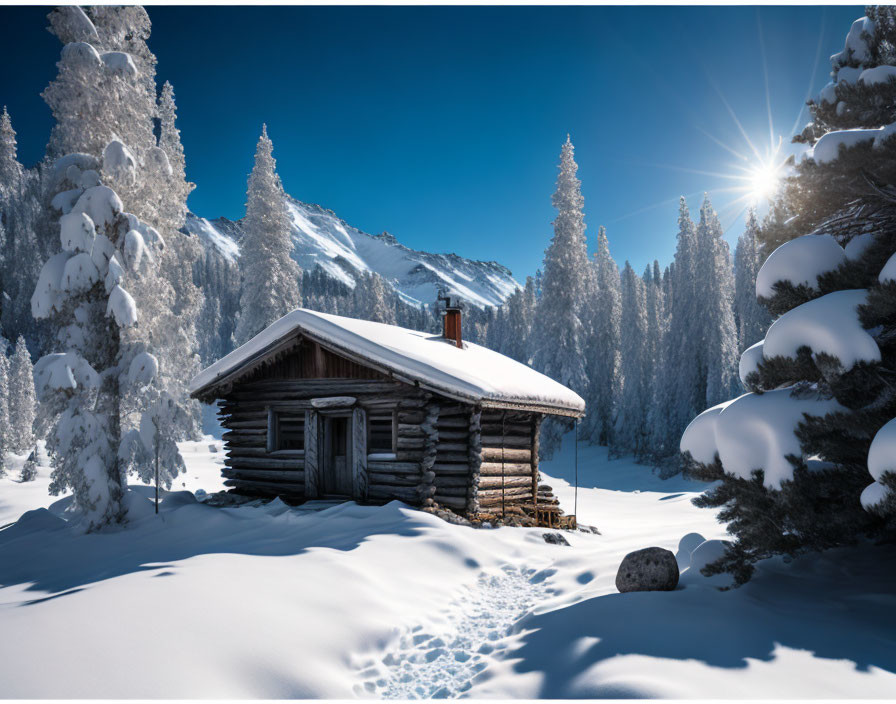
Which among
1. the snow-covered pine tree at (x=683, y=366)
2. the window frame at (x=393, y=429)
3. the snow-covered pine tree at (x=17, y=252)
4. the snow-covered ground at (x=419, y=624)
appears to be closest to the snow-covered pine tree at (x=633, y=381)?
the snow-covered pine tree at (x=683, y=366)

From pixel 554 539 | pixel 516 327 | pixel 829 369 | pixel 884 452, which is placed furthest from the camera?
pixel 516 327

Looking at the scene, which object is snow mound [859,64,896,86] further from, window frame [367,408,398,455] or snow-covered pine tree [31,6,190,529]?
snow-covered pine tree [31,6,190,529]

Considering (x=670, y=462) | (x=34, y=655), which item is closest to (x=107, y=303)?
(x=34, y=655)

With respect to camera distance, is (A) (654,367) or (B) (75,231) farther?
(A) (654,367)

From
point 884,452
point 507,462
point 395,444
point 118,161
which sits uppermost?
point 118,161

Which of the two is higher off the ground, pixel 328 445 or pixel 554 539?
pixel 328 445

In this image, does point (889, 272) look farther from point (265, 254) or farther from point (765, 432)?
point (265, 254)

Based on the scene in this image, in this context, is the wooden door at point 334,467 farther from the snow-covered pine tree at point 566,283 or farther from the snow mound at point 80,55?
the snow-covered pine tree at point 566,283

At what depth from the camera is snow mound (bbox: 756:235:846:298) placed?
5.76m

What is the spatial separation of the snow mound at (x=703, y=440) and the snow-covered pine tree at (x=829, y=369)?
16mm

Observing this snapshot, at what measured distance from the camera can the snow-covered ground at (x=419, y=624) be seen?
159 inches

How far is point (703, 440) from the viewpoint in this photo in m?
6.20

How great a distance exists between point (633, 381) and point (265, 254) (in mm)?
31033

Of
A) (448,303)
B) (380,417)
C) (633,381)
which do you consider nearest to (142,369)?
(380,417)
